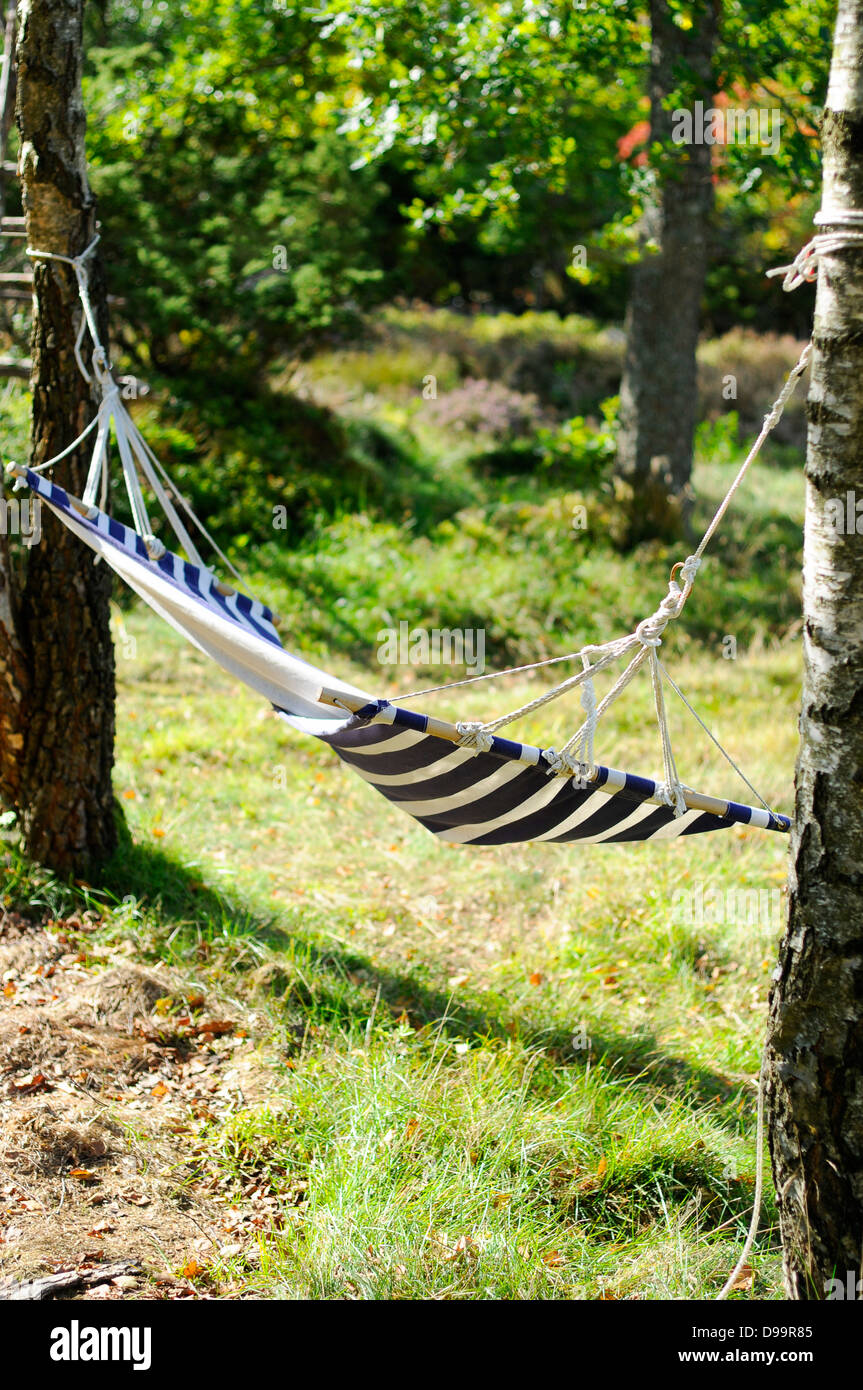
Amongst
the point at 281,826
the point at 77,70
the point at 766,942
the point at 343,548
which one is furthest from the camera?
the point at 343,548

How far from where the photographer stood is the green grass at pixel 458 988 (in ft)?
7.06

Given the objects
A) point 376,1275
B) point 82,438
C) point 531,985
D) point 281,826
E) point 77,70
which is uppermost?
point 77,70

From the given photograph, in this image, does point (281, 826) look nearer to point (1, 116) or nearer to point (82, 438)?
point (82, 438)

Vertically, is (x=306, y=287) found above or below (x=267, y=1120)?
above

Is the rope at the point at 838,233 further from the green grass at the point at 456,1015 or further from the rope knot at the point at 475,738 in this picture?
the green grass at the point at 456,1015

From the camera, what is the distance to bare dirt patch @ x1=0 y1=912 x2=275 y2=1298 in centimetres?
206

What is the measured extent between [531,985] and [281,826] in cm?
129

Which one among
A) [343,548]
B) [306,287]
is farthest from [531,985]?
[306,287]

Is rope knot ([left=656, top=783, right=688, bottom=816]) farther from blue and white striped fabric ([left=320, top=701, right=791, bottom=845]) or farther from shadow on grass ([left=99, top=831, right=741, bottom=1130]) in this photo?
shadow on grass ([left=99, top=831, right=741, bottom=1130])

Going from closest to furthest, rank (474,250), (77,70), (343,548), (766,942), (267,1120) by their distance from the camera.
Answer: (267,1120), (77,70), (766,942), (343,548), (474,250)

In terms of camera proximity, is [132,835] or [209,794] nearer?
[132,835]

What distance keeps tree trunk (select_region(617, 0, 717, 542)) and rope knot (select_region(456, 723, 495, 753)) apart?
5.30 meters

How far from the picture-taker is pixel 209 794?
4.09m

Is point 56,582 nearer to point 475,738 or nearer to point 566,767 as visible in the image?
point 475,738
